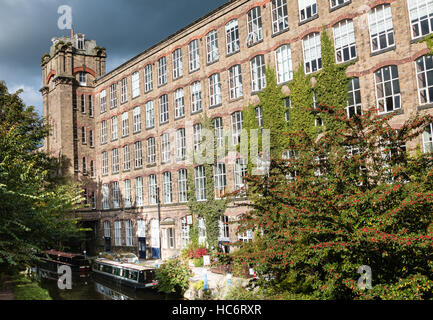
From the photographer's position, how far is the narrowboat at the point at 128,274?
2386cm

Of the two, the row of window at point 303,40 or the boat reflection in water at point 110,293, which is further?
the boat reflection in water at point 110,293

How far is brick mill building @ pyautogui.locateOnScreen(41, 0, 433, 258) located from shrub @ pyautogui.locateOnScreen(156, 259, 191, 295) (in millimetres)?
5323

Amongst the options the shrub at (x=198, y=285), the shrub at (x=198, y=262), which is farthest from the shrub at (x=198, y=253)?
the shrub at (x=198, y=285)

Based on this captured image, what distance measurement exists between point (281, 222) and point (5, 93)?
2913cm

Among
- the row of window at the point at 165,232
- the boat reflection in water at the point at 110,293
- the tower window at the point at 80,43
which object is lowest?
the boat reflection in water at the point at 110,293

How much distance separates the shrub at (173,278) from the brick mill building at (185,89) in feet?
17.5

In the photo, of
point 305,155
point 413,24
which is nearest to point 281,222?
point 305,155

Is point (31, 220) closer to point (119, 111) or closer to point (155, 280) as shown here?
point (155, 280)

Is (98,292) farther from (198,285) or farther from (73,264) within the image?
(198,285)

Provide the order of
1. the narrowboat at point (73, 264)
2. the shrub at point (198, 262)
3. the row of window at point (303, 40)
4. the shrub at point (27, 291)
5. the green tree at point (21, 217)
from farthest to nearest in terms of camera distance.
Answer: the narrowboat at point (73, 264)
the shrub at point (198, 262)
the row of window at point (303, 40)
the shrub at point (27, 291)
the green tree at point (21, 217)

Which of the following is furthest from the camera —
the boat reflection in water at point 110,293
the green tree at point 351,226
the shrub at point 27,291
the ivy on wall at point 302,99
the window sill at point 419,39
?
the boat reflection in water at point 110,293

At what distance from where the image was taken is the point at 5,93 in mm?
32531

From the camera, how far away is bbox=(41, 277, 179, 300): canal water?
2394 cm

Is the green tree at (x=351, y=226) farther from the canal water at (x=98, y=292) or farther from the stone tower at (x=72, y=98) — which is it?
the stone tower at (x=72, y=98)
